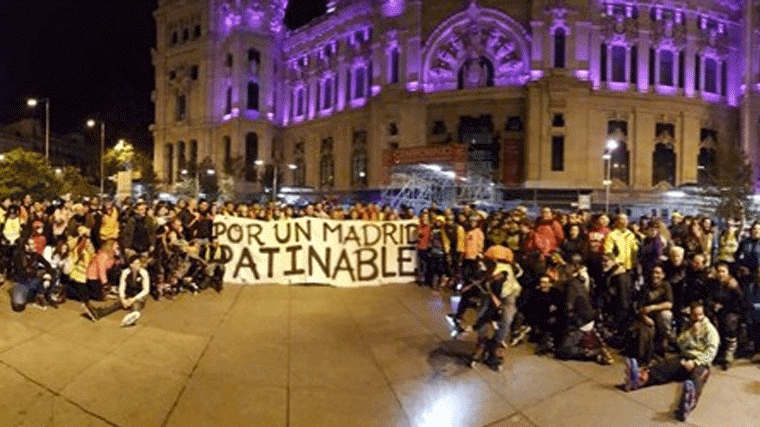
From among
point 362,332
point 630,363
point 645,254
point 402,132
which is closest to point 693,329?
point 630,363

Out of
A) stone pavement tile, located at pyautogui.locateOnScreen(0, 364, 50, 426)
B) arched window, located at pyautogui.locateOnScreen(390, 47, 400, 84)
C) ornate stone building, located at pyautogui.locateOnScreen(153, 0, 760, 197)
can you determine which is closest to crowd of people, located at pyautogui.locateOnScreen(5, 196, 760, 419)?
stone pavement tile, located at pyautogui.locateOnScreen(0, 364, 50, 426)

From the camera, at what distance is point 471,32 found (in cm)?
5650

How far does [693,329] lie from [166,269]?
10.1 metres

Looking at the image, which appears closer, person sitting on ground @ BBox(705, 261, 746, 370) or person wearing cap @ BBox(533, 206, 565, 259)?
person sitting on ground @ BBox(705, 261, 746, 370)

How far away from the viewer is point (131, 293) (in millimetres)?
12281

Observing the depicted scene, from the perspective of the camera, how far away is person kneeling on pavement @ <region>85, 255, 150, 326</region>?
463 inches

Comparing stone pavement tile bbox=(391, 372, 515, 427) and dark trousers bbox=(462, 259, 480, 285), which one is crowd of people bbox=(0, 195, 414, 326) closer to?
dark trousers bbox=(462, 259, 480, 285)

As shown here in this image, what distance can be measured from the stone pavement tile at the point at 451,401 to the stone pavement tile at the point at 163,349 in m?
3.07

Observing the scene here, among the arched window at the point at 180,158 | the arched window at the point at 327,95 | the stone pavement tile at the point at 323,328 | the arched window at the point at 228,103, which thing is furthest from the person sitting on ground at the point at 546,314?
the arched window at the point at 180,158

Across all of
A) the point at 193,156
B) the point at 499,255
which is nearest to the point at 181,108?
the point at 193,156

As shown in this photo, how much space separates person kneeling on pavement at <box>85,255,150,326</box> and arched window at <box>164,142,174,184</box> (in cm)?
7802

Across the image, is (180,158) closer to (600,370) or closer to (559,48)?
(559,48)

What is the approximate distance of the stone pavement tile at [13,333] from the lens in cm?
1015

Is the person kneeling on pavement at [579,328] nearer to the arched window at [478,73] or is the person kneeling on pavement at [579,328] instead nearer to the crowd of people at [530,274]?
the crowd of people at [530,274]
